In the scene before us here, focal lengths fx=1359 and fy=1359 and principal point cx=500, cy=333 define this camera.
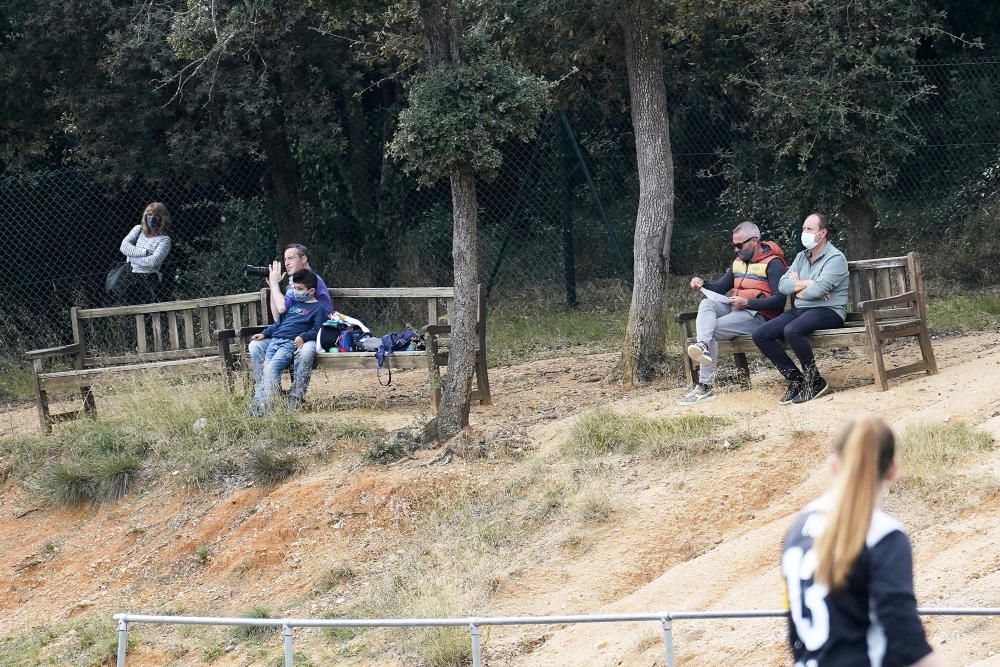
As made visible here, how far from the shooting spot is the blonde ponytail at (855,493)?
3.27m

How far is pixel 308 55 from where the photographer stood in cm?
1492

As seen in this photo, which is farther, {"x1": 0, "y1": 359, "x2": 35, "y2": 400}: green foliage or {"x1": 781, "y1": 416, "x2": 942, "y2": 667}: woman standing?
{"x1": 0, "y1": 359, "x2": 35, "y2": 400}: green foliage

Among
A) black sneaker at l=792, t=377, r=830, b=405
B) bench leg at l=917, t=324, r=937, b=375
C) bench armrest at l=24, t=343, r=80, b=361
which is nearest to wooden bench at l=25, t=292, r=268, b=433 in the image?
bench armrest at l=24, t=343, r=80, b=361

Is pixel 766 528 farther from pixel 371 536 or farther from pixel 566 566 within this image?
pixel 371 536

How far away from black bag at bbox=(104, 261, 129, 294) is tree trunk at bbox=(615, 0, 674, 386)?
19.1 feet

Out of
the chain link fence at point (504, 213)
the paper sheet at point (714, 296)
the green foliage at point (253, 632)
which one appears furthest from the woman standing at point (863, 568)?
the chain link fence at point (504, 213)

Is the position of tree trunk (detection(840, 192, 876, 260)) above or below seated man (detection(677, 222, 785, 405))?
above

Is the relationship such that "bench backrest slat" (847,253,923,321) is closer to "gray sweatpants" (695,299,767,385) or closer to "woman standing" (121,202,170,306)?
"gray sweatpants" (695,299,767,385)

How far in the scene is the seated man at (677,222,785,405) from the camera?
32.3 ft

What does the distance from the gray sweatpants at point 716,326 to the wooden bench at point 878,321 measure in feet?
0.21

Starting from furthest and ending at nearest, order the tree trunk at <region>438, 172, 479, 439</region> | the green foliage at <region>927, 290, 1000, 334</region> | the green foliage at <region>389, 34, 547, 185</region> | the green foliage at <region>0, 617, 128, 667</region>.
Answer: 1. the green foliage at <region>927, 290, 1000, 334</region>
2. the tree trunk at <region>438, 172, 479, 439</region>
3. the green foliage at <region>389, 34, 547, 185</region>
4. the green foliage at <region>0, 617, 128, 667</region>

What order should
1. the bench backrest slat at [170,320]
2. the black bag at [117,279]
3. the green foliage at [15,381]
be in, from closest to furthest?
the bench backrest slat at [170,320] → the green foliage at [15,381] → the black bag at [117,279]

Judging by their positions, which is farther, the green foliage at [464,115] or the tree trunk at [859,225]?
the tree trunk at [859,225]

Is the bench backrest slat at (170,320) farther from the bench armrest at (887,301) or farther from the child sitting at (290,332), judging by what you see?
the bench armrest at (887,301)
